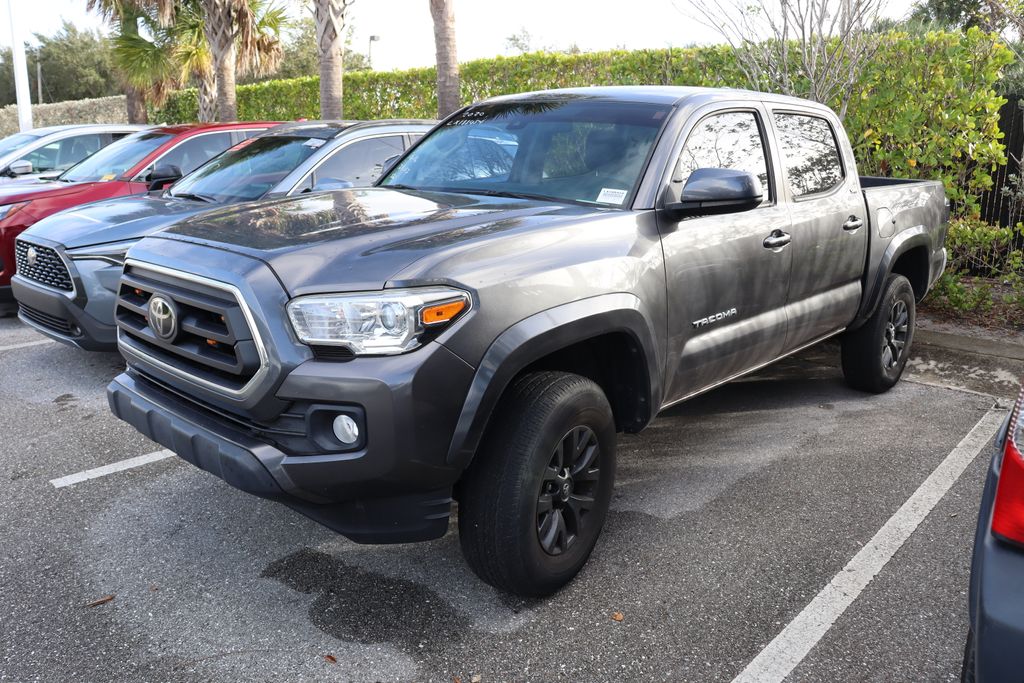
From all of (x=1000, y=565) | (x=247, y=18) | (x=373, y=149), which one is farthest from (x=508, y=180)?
(x=247, y=18)

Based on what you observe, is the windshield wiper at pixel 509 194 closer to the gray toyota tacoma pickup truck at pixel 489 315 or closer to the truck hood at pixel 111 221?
the gray toyota tacoma pickup truck at pixel 489 315

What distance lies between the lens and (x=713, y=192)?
11.1ft

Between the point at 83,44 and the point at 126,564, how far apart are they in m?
47.5

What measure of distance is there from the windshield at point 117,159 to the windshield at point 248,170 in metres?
1.44

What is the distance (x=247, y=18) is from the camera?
16438 millimetres

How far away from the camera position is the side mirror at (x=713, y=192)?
133 inches

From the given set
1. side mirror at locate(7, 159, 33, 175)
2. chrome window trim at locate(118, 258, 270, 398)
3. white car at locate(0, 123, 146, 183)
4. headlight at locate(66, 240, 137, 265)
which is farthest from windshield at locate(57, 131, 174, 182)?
chrome window trim at locate(118, 258, 270, 398)

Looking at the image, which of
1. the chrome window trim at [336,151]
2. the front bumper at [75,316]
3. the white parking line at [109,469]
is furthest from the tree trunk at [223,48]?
the white parking line at [109,469]

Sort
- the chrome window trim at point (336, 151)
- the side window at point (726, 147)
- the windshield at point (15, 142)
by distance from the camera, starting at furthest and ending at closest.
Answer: the windshield at point (15, 142) → the chrome window trim at point (336, 151) → the side window at point (726, 147)

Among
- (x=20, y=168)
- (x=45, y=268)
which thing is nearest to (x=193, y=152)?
(x=20, y=168)

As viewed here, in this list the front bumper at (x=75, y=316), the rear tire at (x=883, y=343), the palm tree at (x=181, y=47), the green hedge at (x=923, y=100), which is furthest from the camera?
the palm tree at (x=181, y=47)

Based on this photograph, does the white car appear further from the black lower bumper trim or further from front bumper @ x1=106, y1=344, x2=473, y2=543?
front bumper @ x1=106, y1=344, x2=473, y2=543

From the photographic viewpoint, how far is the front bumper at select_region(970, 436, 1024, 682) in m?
1.76

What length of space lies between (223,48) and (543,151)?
46.4 ft
